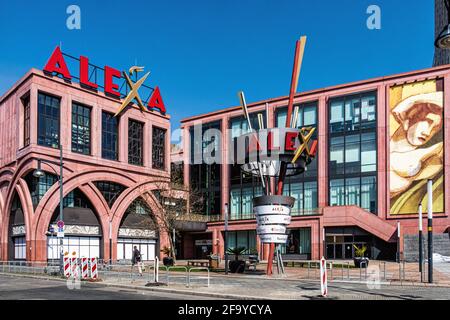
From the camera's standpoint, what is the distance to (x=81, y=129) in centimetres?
5784

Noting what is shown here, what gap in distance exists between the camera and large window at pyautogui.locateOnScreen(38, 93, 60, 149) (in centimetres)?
5269

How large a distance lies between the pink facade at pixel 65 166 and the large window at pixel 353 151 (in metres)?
20.8

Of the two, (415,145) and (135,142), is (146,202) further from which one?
(415,145)

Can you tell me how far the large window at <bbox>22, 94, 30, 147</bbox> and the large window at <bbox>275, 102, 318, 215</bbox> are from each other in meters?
29.7

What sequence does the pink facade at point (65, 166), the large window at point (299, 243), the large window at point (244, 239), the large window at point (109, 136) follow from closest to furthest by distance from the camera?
1. the pink facade at point (65, 166)
2. the large window at point (299, 243)
3. the large window at point (109, 136)
4. the large window at point (244, 239)

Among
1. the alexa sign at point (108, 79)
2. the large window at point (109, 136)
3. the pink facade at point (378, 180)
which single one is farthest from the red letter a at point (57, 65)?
the pink facade at point (378, 180)

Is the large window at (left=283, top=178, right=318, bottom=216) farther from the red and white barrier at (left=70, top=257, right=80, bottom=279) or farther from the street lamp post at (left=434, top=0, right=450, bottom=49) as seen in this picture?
the street lamp post at (left=434, top=0, right=450, bottom=49)

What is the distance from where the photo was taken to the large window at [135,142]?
64750 mm

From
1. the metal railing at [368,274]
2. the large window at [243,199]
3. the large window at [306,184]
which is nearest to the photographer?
the metal railing at [368,274]

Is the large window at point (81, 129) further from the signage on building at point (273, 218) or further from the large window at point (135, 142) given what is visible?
the signage on building at point (273, 218)

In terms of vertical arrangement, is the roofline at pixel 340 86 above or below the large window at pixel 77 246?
above

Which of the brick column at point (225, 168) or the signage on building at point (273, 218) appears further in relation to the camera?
the brick column at point (225, 168)

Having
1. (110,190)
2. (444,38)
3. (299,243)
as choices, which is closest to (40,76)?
(110,190)

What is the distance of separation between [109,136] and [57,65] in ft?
34.7
